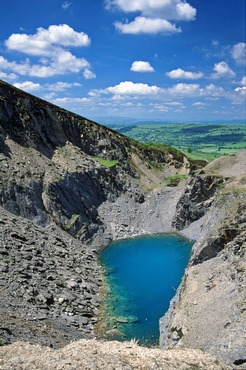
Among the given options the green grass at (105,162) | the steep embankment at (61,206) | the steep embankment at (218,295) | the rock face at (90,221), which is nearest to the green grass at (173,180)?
the rock face at (90,221)

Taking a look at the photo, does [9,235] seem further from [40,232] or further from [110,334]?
[110,334]

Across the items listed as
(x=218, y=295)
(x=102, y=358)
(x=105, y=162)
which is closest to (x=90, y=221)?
(x=105, y=162)

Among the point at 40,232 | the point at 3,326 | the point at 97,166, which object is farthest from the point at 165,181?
the point at 3,326

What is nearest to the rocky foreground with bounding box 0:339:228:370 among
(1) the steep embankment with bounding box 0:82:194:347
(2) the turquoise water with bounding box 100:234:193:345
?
(1) the steep embankment with bounding box 0:82:194:347

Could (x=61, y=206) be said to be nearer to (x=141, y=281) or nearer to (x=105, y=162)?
(x=141, y=281)

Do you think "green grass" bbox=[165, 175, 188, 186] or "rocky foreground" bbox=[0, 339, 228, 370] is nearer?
"rocky foreground" bbox=[0, 339, 228, 370]

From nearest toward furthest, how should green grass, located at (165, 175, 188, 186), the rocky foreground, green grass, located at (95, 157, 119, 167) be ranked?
the rocky foreground < green grass, located at (95, 157, 119, 167) < green grass, located at (165, 175, 188, 186)

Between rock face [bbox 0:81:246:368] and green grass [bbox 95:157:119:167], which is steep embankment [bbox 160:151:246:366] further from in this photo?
green grass [bbox 95:157:119:167]
